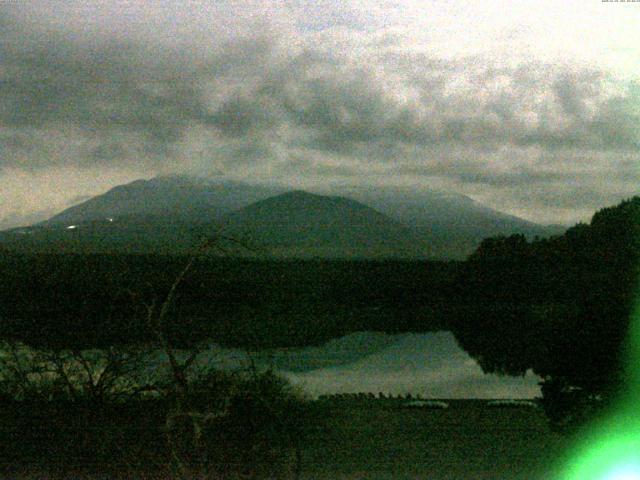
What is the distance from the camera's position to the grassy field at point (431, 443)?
472cm

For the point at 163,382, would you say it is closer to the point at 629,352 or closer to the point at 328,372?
the point at 328,372

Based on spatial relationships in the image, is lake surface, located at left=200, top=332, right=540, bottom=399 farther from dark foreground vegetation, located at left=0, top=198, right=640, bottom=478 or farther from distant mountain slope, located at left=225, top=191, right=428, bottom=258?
distant mountain slope, located at left=225, top=191, right=428, bottom=258

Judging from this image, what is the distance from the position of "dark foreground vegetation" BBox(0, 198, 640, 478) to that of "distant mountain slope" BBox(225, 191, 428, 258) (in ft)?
3.62

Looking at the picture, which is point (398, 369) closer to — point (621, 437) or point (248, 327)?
point (248, 327)

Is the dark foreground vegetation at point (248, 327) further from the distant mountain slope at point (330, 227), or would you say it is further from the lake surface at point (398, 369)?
the distant mountain slope at point (330, 227)

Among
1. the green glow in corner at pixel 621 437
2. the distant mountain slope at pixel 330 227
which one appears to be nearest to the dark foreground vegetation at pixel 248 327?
the green glow in corner at pixel 621 437

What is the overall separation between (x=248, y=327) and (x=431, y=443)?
1611 mm

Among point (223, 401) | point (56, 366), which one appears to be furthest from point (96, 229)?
point (223, 401)

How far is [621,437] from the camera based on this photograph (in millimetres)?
3889

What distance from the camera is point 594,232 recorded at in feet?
18.5

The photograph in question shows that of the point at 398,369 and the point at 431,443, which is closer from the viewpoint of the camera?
the point at 431,443

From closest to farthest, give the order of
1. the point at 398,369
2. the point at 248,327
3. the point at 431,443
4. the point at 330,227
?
the point at 248,327 < the point at 431,443 < the point at 398,369 < the point at 330,227

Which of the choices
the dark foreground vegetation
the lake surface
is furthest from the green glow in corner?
the lake surface

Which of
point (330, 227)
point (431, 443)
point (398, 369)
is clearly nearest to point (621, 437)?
point (431, 443)
